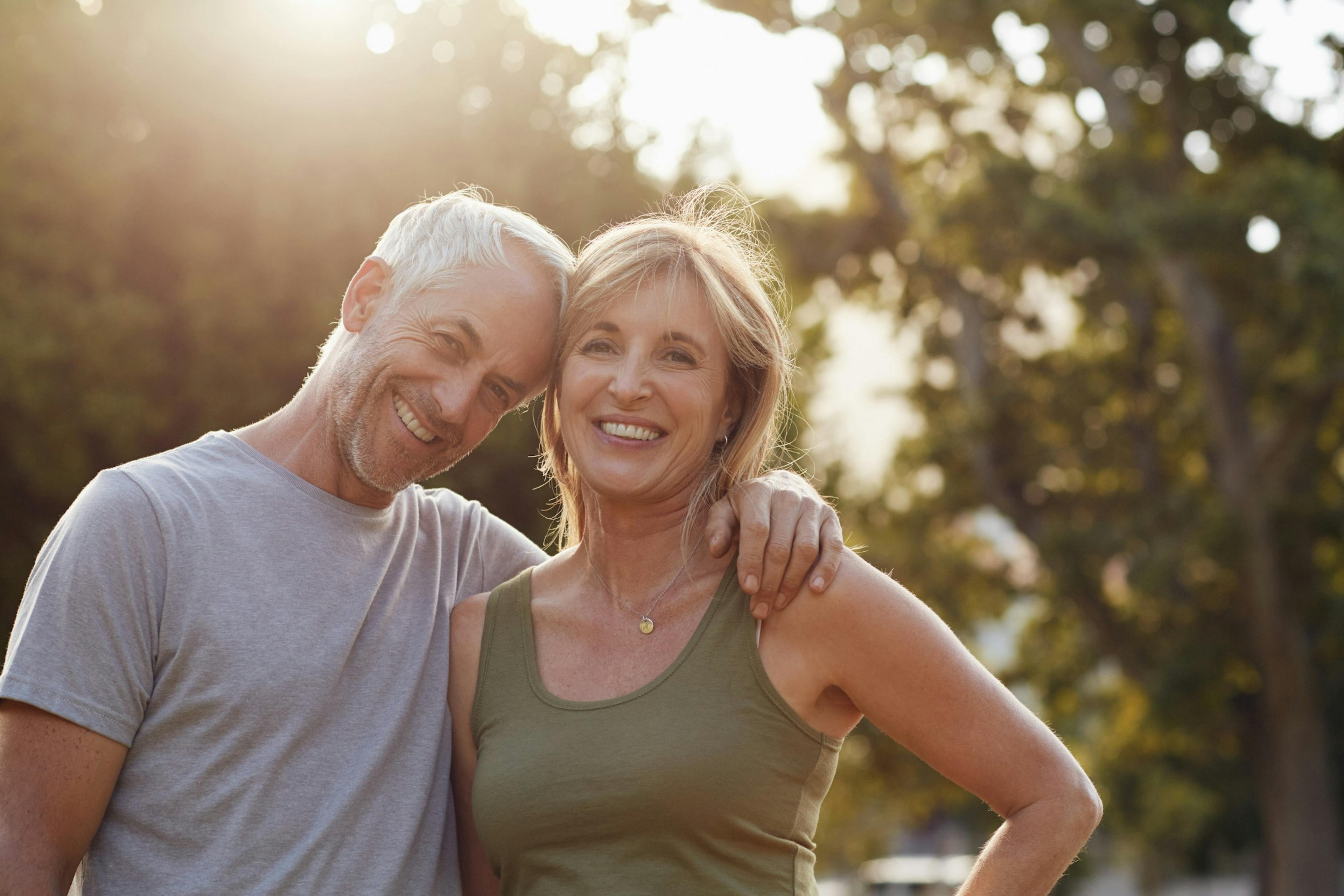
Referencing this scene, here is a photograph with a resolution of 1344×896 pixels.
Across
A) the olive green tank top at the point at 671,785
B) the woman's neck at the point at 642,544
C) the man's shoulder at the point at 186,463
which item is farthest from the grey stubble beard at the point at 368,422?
the olive green tank top at the point at 671,785

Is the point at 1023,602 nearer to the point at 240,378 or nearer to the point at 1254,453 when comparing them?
the point at 1254,453

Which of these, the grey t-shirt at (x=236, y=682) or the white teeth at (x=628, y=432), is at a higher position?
the white teeth at (x=628, y=432)

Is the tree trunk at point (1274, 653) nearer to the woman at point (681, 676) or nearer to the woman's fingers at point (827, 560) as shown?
the woman at point (681, 676)

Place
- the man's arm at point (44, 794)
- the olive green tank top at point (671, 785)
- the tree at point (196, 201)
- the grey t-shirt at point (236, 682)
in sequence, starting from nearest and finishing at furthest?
the man's arm at point (44, 794), the grey t-shirt at point (236, 682), the olive green tank top at point (671, 785), the tree at point (196, 201)

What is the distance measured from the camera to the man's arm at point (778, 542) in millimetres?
2822

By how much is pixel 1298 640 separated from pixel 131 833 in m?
15.5

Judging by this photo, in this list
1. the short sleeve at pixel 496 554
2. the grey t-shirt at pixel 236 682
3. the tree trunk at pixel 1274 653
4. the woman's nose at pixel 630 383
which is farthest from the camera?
the tree trunk at pixel 1274 653

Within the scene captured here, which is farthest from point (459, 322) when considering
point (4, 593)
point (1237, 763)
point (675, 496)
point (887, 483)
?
point (1237, 763)

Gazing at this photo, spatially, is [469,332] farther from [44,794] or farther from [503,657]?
[44,794]

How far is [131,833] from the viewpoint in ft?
8.69

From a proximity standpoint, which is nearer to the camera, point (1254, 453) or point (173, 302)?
point (173, 302)

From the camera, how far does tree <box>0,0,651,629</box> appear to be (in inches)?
392

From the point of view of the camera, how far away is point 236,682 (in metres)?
2.71

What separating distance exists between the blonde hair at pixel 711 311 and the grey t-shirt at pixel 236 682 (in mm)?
660
